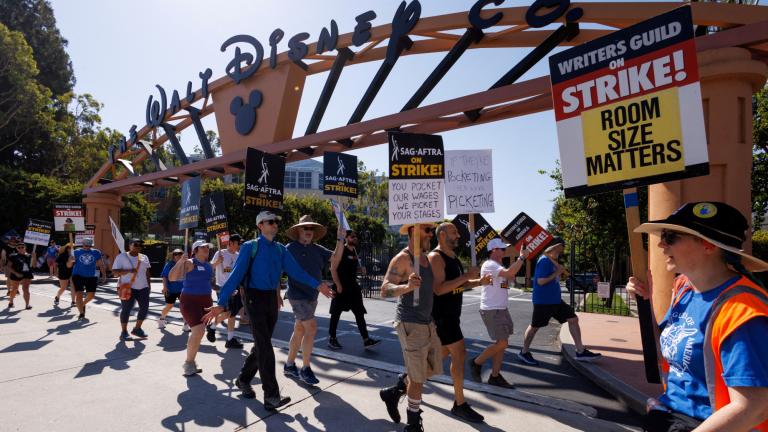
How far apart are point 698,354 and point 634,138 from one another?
2057 millimetres

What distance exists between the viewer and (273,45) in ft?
39.7

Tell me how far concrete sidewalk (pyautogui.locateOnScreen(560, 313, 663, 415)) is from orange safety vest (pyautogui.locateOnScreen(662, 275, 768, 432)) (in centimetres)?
358

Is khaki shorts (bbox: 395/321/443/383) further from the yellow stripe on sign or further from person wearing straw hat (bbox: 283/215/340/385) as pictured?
the yellow stripe on sign

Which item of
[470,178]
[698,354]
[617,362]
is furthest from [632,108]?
[617,362]

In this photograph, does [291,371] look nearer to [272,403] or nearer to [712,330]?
[272,403]

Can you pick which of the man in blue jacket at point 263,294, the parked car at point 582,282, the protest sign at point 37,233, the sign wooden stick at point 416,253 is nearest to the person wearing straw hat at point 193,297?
the man in blue jacket at point 263,294

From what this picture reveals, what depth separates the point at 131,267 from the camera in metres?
7.74

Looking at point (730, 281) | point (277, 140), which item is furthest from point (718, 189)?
point (277, 140)

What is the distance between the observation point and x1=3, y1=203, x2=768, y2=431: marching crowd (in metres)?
1.48

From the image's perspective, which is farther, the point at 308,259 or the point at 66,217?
the point at 66,217

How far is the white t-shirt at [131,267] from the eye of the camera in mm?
7594

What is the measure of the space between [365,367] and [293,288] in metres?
1.52

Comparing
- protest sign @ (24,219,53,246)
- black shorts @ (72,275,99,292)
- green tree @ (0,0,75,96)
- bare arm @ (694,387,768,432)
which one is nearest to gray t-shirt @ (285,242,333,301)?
bare arm @ (694,387,768,432)

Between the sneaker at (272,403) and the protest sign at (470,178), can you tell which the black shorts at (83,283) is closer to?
the sneaker at (272,403)
